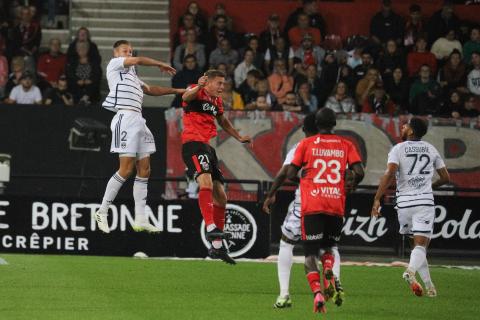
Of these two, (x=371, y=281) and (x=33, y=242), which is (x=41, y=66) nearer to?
(x=33, y=242)

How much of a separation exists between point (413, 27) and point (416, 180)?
39.4 feet

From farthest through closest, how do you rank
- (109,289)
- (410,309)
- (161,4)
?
(161,4) → (109,289) → (410,309)

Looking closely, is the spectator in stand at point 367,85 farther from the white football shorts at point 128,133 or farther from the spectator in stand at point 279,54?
the white football shorts at point 128,133

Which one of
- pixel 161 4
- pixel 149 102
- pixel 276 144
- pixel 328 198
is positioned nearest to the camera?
pixel 328 198

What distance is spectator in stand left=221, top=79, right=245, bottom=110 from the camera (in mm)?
24484

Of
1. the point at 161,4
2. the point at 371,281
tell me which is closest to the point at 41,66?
the point at 161,4

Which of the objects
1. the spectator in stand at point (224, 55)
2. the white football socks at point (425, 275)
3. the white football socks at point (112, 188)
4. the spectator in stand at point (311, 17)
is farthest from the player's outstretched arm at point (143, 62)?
the spectator in stand at point (311, 17)

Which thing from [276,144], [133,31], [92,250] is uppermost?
[133,31]

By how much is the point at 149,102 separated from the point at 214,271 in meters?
9.01

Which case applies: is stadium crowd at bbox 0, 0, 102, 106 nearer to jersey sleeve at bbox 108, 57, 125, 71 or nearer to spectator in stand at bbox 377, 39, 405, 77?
spectator in stand at bbox 377, 39, 405, 77

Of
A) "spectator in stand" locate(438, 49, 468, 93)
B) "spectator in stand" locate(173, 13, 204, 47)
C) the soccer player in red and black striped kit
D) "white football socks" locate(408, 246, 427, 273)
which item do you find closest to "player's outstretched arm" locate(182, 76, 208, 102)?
the soccer player in red and black striped kit

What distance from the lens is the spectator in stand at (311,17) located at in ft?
89.1

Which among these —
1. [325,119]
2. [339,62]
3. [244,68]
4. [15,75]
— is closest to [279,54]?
[244,68]

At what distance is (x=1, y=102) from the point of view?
24.6 metres
